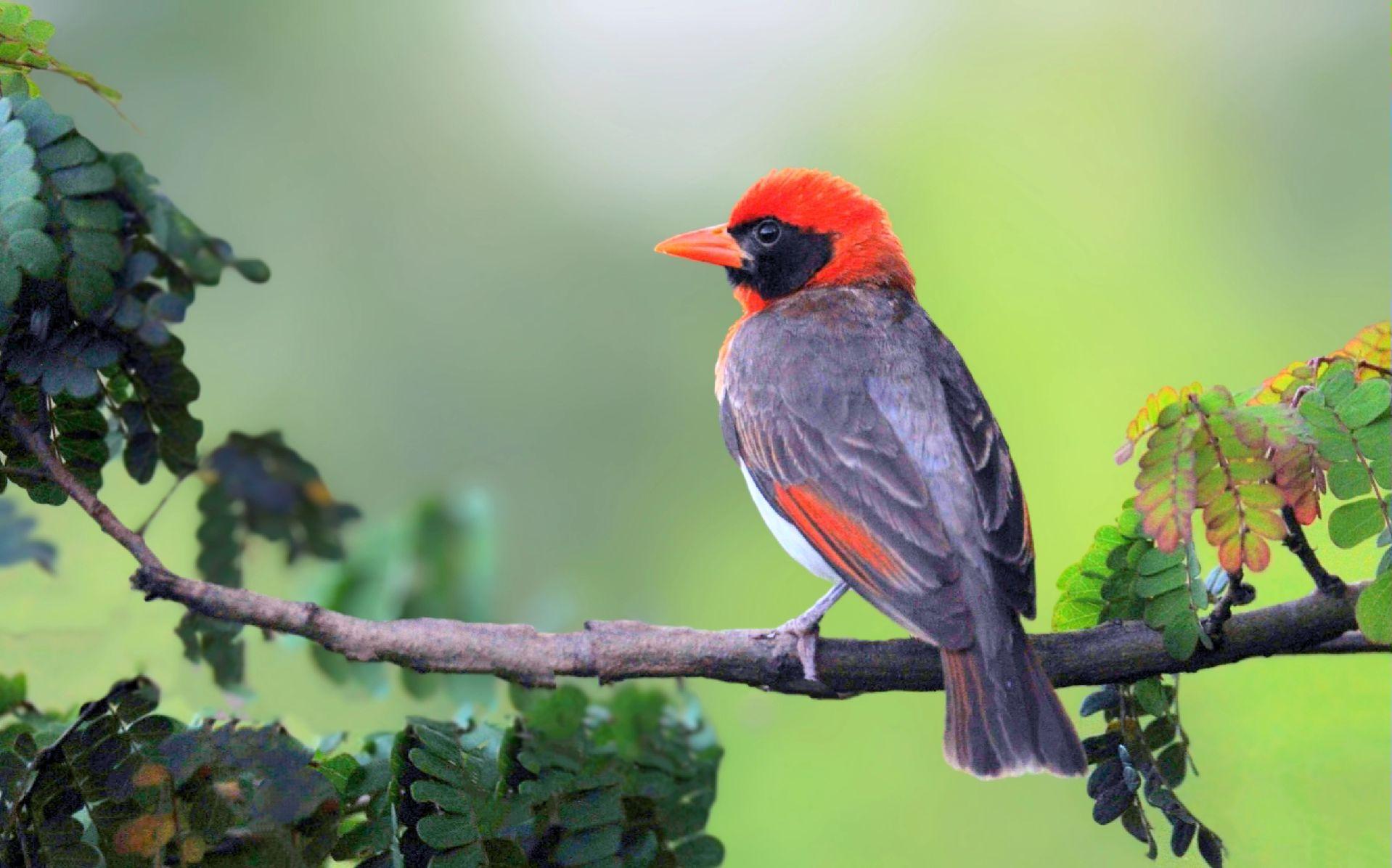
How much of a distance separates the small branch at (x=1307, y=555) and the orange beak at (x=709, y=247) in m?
0.92

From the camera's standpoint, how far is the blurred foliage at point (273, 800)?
1.20 m

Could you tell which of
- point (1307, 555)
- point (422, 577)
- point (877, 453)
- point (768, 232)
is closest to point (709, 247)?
point (768, 232)

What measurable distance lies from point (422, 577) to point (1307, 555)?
134 centimetres

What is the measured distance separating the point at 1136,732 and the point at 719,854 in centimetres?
57

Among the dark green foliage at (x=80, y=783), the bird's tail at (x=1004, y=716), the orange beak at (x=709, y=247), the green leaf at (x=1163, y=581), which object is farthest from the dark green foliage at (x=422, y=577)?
the green leaf at (x=1163, y=581)

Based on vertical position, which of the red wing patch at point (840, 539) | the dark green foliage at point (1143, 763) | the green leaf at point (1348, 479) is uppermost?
the red wing patch at point (840, 539)

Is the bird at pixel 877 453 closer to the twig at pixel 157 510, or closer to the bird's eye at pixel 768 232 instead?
the bird's eye at pixel 768 232

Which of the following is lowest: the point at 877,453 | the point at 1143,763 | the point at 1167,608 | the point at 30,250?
the point at 1143,763

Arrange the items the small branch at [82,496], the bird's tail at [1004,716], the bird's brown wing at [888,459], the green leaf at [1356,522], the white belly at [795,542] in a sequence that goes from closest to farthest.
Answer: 1. the small branch at [82,496]
2. the green leaf at [1356,522]
3. the bird's tail at [1004,716]
4. the bird's brown wing at [888,459]
5. the white belly at [795,542]

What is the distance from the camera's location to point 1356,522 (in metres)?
1.25

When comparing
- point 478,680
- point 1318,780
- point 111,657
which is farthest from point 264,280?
point 1318,780

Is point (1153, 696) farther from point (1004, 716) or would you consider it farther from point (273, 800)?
point (273, 800)

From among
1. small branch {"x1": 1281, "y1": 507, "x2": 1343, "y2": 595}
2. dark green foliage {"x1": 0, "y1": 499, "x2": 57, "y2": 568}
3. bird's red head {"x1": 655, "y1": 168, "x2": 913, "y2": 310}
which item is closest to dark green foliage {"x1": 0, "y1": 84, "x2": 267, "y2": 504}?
dark green foliage {"x1": 0, "y1": 499, "x2": 57, "y2": 568}

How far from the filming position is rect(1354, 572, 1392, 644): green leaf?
1.18m
